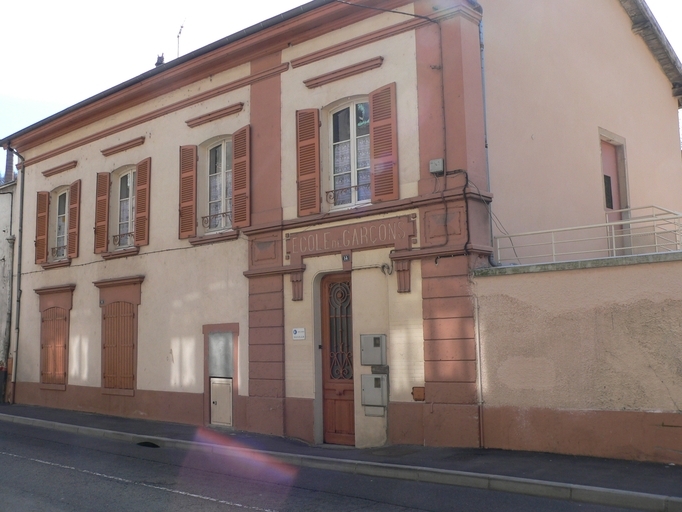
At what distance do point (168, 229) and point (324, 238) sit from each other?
4557 millimetres

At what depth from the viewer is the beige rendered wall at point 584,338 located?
29.4 ft

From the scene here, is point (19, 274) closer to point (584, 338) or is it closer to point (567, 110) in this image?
point (567, 110)

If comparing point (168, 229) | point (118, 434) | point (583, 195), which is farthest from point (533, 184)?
point (118, 434)

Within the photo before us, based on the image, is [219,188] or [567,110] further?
[219,188]

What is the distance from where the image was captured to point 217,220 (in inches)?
579

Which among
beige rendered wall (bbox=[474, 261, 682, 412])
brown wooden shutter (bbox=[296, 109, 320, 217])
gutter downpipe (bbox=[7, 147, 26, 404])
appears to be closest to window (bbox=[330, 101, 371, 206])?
brown wooden shutter (bbox=[296, 109, 320, 217])

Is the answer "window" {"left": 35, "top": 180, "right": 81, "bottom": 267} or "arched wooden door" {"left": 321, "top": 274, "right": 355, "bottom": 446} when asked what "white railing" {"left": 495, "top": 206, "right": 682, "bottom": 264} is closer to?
"arched wooden door" {"left": 321, "top": 274, "right": 355, "bottom": 446}

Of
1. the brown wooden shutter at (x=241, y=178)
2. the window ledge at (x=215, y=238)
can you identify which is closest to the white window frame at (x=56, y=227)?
the window ledge at (x=215, y=238)

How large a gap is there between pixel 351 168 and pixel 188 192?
13.8 ft

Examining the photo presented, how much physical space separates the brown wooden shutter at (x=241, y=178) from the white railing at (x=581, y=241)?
485cm

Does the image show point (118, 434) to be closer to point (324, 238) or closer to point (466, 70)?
point (324, 238)

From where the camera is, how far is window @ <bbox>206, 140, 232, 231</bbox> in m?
14.5

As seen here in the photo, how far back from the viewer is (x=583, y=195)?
46.8 feet

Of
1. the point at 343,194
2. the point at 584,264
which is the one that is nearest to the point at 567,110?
the point at 343,194
